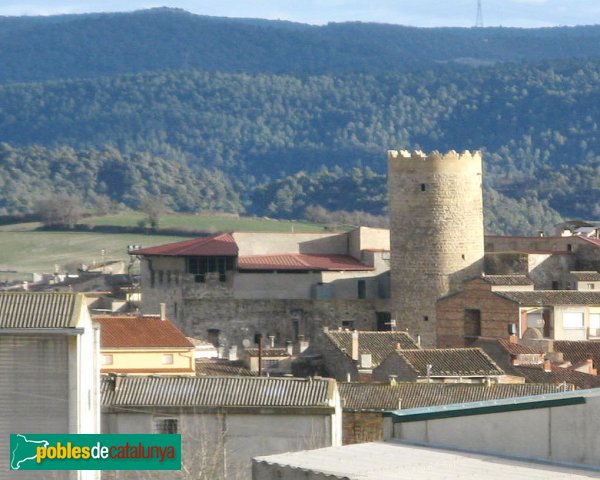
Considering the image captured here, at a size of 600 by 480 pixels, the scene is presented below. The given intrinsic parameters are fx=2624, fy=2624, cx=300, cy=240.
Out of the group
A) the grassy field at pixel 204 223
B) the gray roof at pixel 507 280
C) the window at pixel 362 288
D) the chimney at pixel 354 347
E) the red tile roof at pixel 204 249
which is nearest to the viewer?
the chimney at pixel 354 347

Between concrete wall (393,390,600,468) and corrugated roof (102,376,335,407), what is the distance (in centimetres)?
994

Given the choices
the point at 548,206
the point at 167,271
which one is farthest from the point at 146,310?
the point at 548,206

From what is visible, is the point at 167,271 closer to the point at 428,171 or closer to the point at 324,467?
the point at 428,171

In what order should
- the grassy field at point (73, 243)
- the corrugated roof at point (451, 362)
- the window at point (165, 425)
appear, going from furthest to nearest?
the grassy field at point (73, 243) < the corrugated roof at point (451, 362) < the window at point (165, 425)

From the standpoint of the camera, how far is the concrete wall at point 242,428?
1129 inches

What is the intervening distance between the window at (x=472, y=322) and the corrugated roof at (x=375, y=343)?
660 centimetres

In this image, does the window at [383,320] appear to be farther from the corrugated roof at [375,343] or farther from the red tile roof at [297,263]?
the corrugated roof at [375,343]

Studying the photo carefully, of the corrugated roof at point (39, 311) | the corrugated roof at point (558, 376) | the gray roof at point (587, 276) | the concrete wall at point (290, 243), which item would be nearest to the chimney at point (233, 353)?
the concrete wall at point (290, 243)

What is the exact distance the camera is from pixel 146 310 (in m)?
60.1

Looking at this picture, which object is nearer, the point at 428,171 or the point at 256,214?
the point at 428,171

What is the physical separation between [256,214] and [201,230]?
49213 millimetres

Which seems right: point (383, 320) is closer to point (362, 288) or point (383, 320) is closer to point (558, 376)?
point (362, 288)

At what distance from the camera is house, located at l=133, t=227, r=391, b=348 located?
59.0 meters

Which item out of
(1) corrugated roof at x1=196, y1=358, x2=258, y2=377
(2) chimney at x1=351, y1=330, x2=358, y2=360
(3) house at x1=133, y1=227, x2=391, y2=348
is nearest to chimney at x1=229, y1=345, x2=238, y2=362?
(3) house at x1=133, y1=227, x2=391, y2=348
